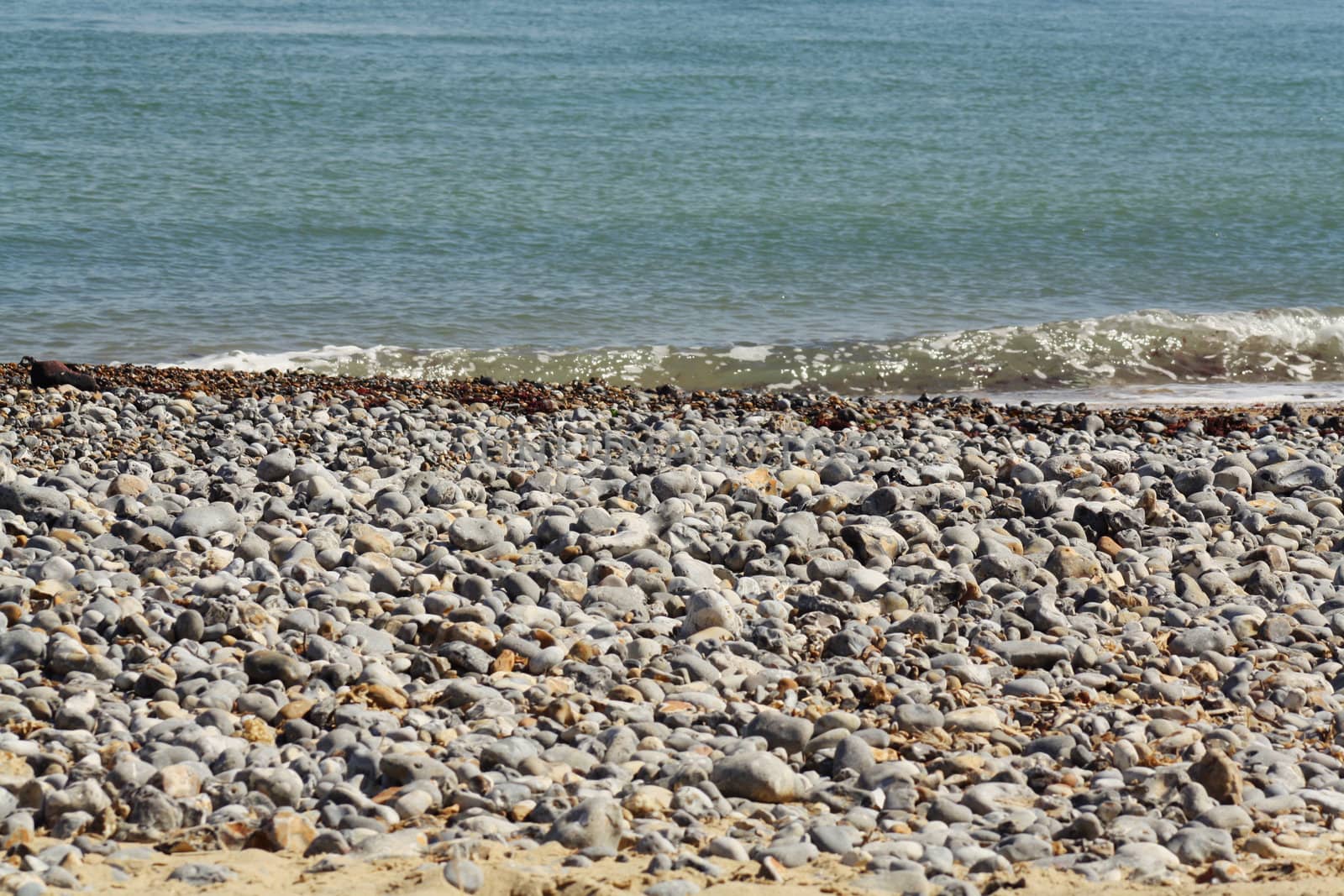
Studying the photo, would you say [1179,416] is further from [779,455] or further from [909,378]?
[779,455]

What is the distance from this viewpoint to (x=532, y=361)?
43.7ft

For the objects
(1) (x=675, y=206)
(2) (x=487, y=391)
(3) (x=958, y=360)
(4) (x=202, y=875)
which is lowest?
(3) (x=958, y=360)

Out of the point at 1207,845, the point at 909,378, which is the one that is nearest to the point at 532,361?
the point at 909,378

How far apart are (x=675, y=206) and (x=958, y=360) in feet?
25.4

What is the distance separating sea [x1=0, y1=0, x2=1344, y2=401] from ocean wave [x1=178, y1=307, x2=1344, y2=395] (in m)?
0.04

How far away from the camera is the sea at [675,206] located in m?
14.0

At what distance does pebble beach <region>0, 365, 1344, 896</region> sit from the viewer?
3773mm

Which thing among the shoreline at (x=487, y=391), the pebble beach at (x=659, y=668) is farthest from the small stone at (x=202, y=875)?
the shoreline at (x=487, y=391)

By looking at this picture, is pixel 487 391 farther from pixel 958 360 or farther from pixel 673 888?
pixel 673 888

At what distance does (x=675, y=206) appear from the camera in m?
20.6

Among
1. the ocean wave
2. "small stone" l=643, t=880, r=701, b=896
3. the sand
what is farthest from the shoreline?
"small stone" l=643, t=880, r=701, b=896

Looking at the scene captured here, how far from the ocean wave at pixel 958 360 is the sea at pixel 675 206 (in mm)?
40

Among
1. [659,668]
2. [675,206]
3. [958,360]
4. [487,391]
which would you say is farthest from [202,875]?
[675,206]

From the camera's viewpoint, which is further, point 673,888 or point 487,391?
point 487,391
